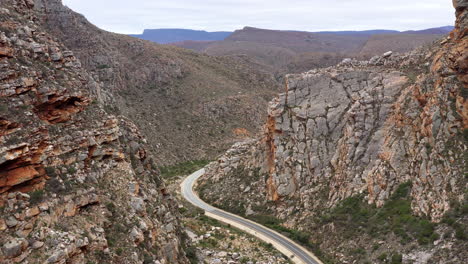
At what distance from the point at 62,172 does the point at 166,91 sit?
8457cm

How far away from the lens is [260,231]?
48.4 m

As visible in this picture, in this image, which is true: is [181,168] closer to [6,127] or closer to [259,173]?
[259,173]

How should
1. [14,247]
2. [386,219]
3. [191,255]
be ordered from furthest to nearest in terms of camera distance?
[386,219]
[191,255]
[14,247]

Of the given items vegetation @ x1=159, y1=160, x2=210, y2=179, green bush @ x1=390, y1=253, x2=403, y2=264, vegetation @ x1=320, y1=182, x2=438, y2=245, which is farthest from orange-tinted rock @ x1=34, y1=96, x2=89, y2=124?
vegetation @ x1=159, y1=160, x2=210, y2=179

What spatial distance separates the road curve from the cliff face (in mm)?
15069

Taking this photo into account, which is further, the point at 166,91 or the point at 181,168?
the point at 166,91

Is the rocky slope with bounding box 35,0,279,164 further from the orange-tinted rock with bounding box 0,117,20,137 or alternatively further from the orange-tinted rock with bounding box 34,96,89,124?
the orange-tinted rock with bounding box 0,117,20,137

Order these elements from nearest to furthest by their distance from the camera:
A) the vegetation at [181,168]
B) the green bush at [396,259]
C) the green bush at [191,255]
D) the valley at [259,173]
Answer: the valley at [259,173] → the green bush at [191,255] → the green bush at [396,259] → the vegetation at [181,168]

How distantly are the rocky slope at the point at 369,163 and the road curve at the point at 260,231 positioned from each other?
4.42 ft

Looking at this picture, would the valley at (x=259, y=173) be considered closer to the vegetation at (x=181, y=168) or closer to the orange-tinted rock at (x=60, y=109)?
the orange-tinted rock at (x=60, y=109)

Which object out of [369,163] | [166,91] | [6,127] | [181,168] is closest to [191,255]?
[6,127]

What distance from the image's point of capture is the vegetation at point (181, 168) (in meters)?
77.2

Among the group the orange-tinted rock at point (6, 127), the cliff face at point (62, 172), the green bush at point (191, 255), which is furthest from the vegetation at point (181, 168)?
the orange-tinted rock at point (6, 127)

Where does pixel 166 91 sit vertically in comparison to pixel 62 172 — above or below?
below
